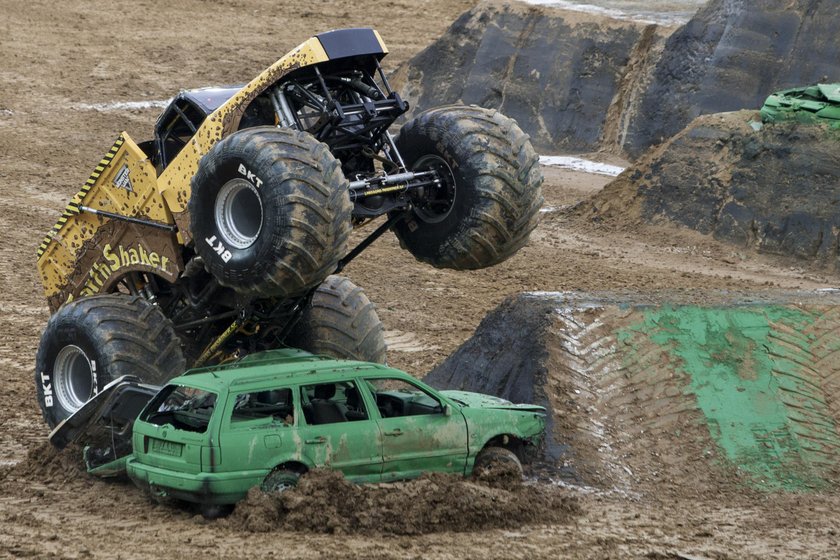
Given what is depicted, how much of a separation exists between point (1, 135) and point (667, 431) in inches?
Result: 701

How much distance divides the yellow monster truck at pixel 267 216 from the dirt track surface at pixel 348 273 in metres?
1.30

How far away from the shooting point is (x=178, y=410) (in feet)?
33.0

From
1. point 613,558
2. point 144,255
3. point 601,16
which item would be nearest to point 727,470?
point 613,558

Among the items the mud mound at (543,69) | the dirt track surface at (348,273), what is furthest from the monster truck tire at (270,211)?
the mud mound at (543,69)

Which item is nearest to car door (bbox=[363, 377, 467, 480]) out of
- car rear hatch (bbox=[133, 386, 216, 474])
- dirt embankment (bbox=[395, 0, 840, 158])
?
car rear hatch (bbox=[133, 386, 216, 474])

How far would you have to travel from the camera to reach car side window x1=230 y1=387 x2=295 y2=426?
9656 millimetres

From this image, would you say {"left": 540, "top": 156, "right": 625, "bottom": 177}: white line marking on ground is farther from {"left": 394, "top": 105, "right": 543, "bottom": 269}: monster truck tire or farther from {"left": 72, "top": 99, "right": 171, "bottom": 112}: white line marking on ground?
{"left": 394, "top": 105, "right": 543, "bottom": 269}: monster truck tire

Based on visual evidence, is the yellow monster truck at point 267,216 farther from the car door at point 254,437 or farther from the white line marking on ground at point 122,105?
the white line marking on ground at point 122,105

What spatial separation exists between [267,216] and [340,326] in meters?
2.90

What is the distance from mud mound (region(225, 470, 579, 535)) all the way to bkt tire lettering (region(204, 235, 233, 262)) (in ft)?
5.71

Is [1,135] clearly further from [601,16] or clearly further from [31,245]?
[601,16]

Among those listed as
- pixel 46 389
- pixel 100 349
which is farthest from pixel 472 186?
pixel 46 389

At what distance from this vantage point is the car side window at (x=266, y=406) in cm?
966

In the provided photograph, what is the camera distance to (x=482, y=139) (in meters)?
10.6
